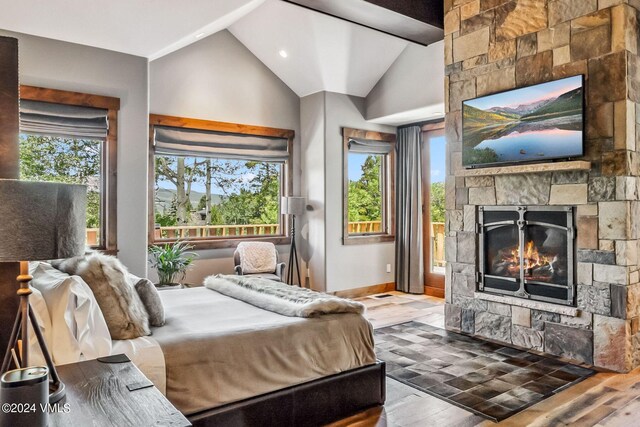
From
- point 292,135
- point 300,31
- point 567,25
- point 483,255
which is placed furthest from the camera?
point 292,135

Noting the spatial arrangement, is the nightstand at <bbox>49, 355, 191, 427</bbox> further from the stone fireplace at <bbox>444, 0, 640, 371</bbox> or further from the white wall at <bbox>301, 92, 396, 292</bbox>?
the white wall at <bbox>301, 92, 396, 292</bbox>

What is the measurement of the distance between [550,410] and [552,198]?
5.91 ft

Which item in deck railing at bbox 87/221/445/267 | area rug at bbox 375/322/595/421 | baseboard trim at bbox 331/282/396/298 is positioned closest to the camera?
area rug at bbox 375/322/595/421

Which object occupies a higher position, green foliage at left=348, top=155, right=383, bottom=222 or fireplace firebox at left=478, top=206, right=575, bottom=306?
green foliage at left=348, top=155, right=383, bottom=222

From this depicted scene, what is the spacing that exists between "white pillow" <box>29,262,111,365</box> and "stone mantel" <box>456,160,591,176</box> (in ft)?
11.2

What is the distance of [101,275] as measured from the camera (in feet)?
7.48

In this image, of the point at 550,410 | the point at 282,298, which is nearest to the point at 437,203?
the point at 550,410

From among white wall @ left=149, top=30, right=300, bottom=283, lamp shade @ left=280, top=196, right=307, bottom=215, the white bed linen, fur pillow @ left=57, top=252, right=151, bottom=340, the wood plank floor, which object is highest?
white wall @ left=149, top=30, right=300, bottom=283

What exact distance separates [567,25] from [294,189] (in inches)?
157

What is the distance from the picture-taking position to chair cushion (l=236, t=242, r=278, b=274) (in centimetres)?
563

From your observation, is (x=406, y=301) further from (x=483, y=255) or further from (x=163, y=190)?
(x=163, y=190)

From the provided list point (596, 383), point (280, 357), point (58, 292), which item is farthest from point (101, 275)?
point (596, 383)

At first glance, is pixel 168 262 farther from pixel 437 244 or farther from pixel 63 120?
pixel 437 244

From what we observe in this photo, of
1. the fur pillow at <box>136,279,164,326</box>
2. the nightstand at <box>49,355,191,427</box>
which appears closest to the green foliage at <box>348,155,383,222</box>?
the fur pillow at <box>136,279,164,326</box>
